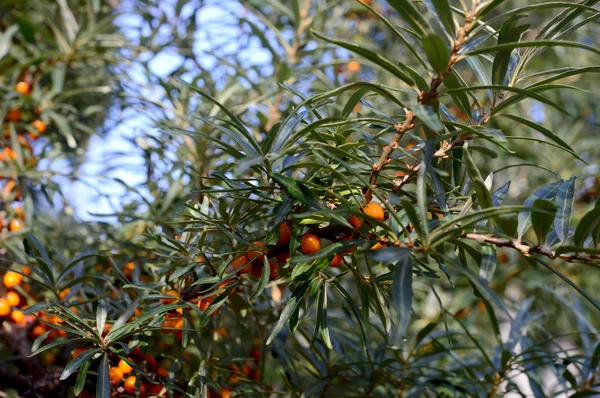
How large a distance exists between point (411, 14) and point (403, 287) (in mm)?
226

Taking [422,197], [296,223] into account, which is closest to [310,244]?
[296,223]

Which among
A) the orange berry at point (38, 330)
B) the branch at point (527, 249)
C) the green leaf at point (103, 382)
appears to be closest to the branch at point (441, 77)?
the branch at point (527, 249)

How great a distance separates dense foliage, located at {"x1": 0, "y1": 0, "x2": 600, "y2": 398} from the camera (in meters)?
0.47

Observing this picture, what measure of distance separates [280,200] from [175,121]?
670mm

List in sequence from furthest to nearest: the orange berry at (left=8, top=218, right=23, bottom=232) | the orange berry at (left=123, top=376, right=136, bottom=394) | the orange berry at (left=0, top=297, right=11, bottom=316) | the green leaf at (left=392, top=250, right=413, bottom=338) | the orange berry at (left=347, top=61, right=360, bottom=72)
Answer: the orange berry at (left=347, top=61, right=360, bottom=72)
the orange berry at (left=8, top=218, right=23, bottom=232)
the orange berry at (left=0, top=297, right=11, bottom=316)
the orange berry at (left=123, top=376, right=136, bottom=394)
the green leaf at (left=392, top=250, right=413, bottom=338)

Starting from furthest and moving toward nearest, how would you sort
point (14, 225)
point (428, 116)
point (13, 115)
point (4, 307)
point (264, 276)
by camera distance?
point (13, 115)
point (14, 225)
point (4, 307)
point (264, 276)
point (428, 116)

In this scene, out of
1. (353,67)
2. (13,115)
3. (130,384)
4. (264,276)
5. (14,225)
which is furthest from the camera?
(353,67)

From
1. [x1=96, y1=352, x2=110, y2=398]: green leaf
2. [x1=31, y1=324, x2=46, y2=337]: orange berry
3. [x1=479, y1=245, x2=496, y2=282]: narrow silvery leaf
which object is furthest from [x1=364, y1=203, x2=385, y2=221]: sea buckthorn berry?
[x1=31, y1=324, x2=46, y2=337]: orange berry

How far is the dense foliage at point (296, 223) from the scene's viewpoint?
1.55ft

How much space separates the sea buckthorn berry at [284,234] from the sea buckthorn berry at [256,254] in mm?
21

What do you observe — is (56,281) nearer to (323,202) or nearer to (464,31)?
(323,202)

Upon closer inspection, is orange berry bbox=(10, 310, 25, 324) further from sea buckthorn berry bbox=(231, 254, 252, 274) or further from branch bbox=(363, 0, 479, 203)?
branch bbox=(363, 0, 479, 203)

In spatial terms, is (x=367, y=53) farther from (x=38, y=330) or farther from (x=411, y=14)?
(x=38, y=330)

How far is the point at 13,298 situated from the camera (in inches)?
37.2
